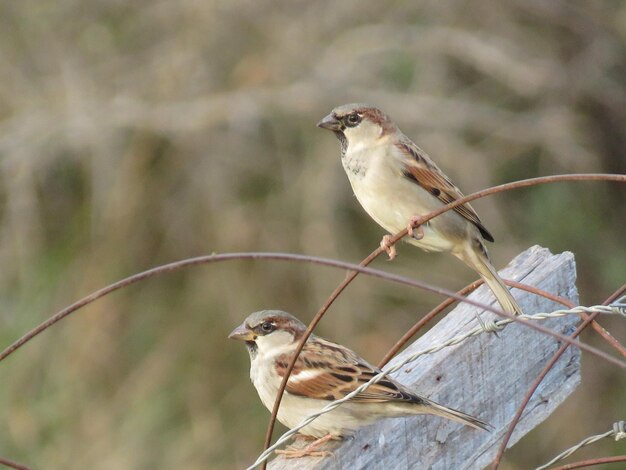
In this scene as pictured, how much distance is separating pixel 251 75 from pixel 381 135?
11.3 ft

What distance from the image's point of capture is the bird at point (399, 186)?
3.77 meters

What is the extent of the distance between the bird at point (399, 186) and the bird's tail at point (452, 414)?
95cm

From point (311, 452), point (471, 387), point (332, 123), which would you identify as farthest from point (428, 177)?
point (311, 452)

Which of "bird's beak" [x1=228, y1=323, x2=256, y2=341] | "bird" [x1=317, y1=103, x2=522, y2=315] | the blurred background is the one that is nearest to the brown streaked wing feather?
"bird" [x1=317, y1=103, x2=522, y2=315]

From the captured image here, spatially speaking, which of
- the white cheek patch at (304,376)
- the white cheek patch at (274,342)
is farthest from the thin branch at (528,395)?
the white cheek patch at (274,342)

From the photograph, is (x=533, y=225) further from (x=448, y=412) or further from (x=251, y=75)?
(x=448, y=412)

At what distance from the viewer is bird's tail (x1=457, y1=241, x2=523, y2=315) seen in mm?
3052

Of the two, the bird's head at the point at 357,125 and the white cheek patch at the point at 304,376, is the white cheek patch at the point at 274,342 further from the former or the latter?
the bird's head at the point at 357,125

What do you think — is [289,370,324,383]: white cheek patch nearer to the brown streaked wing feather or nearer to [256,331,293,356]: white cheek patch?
[256,331,293,356]: white cheek patch

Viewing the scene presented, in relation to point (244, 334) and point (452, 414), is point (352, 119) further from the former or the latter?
point (452, 414)

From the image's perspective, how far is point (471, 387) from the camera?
2.90 metres

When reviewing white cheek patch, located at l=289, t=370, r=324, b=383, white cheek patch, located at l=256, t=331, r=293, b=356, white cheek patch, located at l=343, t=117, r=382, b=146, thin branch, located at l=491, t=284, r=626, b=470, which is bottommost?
thin branch, located at l=491, t=284, r=626, b=470

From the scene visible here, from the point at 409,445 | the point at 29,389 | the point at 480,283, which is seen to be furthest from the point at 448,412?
the point at 29,389

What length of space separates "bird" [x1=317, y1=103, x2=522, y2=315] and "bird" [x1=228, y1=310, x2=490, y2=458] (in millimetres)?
474
